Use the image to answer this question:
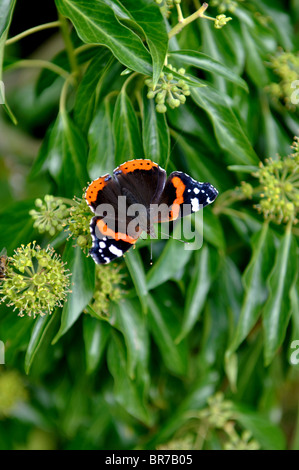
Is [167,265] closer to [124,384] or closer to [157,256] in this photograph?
[157,256]

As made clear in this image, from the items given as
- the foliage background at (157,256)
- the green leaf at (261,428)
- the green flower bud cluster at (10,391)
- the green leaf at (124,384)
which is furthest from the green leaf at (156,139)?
the green flower bud cluster at (10,391)

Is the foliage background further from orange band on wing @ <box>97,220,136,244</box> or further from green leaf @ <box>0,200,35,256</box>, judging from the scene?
orange band on wing @ <box>97,220,136,244</box>

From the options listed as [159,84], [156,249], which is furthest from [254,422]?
[159,84]

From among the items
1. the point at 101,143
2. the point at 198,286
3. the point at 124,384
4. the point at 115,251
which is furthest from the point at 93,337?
the point at 101,143

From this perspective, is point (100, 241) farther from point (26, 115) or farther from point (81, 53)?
point (26, 115)

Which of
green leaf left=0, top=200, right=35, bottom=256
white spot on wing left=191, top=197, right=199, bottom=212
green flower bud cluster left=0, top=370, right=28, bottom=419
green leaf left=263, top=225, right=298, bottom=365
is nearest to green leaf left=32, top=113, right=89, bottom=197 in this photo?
green leaf left=0, top=200, right=35, bottom=256

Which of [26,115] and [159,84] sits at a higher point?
[159,84]
